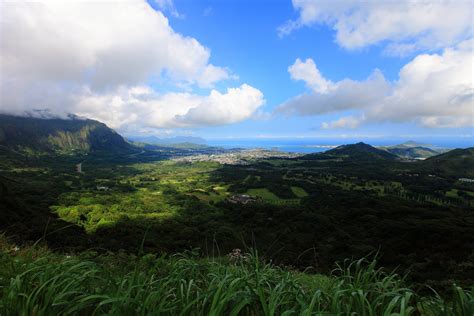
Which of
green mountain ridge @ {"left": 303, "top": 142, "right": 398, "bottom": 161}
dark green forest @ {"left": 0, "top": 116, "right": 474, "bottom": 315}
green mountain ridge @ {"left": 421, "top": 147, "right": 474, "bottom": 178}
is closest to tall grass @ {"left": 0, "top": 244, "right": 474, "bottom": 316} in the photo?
dark green forest @ {"left": 0, "top": 116, "right": 474, "bottom": 315}

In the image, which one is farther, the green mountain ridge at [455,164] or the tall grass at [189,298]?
the green mountain ridge at [455,164]

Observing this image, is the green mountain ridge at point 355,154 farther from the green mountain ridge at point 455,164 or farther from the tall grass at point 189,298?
the tall grass at point 189,298

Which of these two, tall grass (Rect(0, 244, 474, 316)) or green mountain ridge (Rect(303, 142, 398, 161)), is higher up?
tall grass (Rect(0, 244, 474, 316))

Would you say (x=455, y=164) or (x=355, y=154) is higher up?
(x=355, y=154)

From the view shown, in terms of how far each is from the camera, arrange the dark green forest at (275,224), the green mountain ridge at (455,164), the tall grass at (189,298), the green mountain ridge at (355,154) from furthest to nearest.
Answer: the green mountain ridge at (355,154) → the green mountain ridge at (455,164) → the dark green forest at (275,224) → the tall grass at (189,298)

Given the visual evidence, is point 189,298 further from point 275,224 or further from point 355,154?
point 355,154

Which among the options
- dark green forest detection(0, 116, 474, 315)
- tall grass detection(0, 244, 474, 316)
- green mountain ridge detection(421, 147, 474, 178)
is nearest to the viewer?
tall grass detection(0, 244, 474, 316)

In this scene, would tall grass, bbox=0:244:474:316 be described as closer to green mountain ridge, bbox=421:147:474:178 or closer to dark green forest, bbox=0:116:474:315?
dark green forest, bbox=0:116:474:315

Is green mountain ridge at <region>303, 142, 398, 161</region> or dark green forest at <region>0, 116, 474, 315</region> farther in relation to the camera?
green mountain ridge at <region>303, 142, 398, 161</region>


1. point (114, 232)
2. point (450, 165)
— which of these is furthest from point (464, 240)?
point (450, 165)

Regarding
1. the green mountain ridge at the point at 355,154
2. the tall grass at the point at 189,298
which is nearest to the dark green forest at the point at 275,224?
the tall grass at the point at 189,298

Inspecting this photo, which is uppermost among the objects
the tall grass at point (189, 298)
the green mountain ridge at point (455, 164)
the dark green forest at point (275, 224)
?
the tall grass at point (189, 298)

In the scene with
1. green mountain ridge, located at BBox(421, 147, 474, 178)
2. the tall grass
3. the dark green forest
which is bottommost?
the dark green forest

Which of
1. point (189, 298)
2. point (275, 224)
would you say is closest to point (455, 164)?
point (275, 224)
